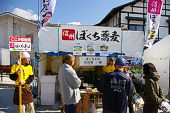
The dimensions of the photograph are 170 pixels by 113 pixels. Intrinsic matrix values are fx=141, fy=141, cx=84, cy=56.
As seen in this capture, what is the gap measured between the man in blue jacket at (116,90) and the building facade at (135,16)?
11.2 meters

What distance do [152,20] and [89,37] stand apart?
2814mm

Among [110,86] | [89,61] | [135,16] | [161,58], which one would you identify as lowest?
[110,86]

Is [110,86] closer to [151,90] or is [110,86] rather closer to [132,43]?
[151,90]

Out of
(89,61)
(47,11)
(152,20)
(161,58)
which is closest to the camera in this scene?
(47,11)

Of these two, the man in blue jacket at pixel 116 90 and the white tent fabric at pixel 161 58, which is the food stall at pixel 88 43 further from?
the man in blue jacket at pixel 116 90

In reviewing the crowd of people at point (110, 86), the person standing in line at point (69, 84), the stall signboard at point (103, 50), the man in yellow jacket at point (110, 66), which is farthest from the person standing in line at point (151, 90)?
the stall signboard at point (103, 50)

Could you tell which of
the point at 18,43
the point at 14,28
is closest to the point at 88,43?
the point at 18,43

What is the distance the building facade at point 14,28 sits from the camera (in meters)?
18.0

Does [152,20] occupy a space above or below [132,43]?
above

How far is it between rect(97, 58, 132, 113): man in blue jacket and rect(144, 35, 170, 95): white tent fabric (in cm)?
543

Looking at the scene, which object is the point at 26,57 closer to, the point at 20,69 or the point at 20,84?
the point at 20,69

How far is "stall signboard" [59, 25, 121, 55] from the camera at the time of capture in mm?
5633

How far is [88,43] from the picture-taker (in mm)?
5805

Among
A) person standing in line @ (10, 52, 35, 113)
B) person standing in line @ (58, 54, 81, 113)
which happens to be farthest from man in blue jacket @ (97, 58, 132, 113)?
person standing in line @ (10, 52, 35, 113)
